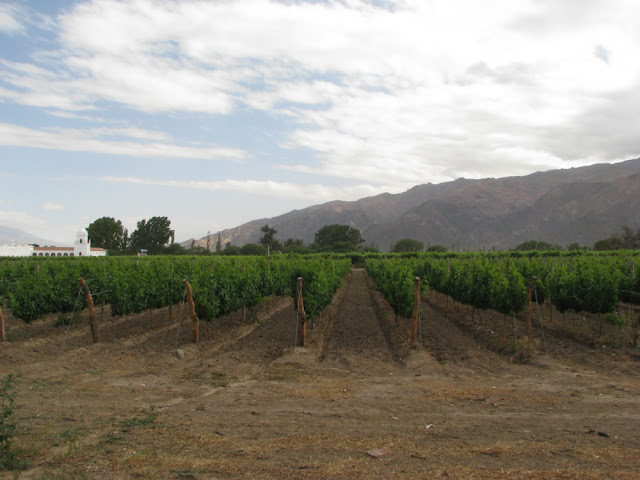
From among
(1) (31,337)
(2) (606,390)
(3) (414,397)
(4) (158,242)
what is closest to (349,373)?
(3) (414,397)

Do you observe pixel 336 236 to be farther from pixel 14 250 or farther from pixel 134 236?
pixel 14 250

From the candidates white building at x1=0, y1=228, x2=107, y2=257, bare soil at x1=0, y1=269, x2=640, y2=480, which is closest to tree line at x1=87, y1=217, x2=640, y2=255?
white building at x1=0, y1=228, x2=107, y2=257

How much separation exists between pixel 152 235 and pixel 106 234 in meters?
9.10

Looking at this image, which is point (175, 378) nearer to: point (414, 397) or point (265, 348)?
point (265, 348)

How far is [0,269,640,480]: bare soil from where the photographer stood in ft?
13.8

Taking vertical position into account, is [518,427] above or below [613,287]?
below

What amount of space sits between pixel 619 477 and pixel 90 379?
7.94 metres

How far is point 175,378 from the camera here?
26.0 feet

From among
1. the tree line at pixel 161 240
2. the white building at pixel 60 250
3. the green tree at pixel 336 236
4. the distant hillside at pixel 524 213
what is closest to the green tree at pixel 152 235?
the tree line at pixel 161 240

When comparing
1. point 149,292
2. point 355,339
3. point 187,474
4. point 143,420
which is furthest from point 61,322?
point 187,474

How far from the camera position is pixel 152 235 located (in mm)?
91062

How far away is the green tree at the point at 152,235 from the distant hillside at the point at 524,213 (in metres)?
66.1

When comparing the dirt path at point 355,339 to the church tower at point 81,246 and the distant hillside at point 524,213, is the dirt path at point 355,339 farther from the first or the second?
the distant hillside at point 524,213

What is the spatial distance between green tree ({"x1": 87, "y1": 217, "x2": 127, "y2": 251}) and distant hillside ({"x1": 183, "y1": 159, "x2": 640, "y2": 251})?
7574 cm
